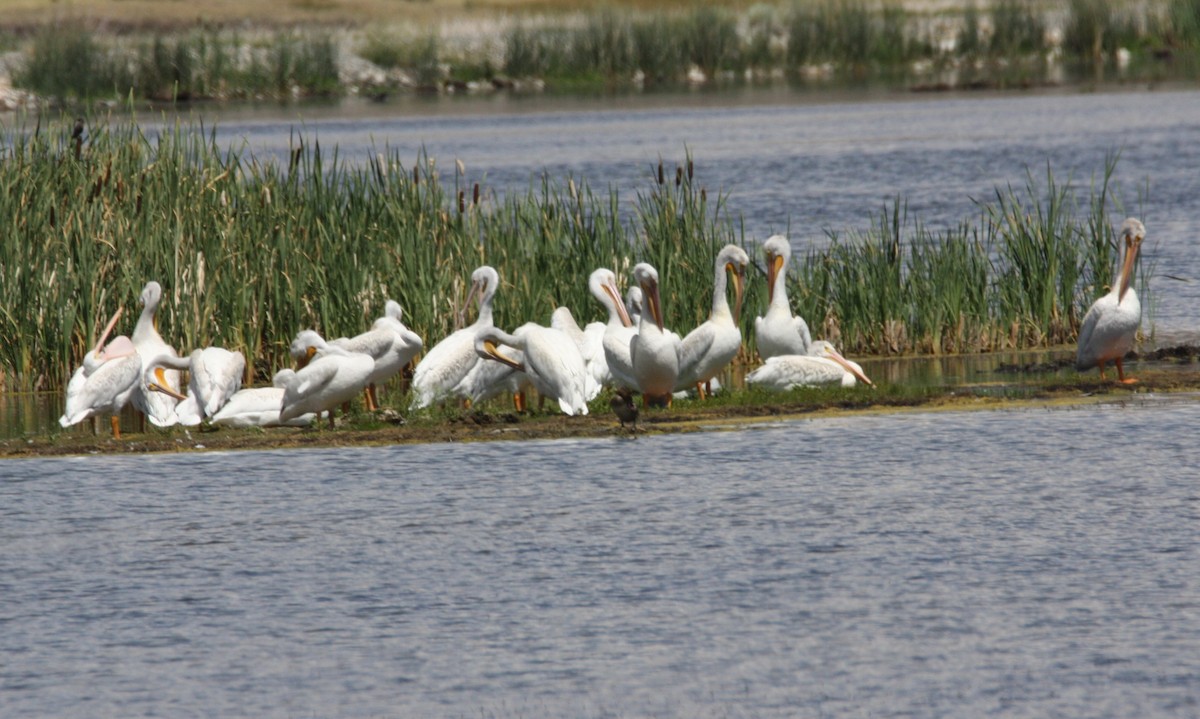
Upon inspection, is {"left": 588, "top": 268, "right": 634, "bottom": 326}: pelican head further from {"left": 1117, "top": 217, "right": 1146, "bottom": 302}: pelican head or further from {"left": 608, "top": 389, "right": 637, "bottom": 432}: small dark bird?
{"left": 1117, "top": 217, "right": 1146, "bottom": 302}: pelican head

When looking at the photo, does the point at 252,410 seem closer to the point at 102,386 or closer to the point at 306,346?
the point at 306,346

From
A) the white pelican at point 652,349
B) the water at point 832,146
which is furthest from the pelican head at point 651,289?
the water at point 832,146

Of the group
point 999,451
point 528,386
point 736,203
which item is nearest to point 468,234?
point 528,386

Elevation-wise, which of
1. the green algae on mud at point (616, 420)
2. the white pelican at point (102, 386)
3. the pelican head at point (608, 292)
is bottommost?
the green algae on mud at point (616, 420)

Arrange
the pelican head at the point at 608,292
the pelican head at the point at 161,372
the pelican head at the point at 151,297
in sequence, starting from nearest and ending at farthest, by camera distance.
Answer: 1. the pelican head at the point at 161,372
2. the pelican head at the point at 608,292
3. the pelican head at the point at 151,297

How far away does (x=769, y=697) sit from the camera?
6621 mm

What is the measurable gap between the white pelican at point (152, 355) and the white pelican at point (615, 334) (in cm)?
278

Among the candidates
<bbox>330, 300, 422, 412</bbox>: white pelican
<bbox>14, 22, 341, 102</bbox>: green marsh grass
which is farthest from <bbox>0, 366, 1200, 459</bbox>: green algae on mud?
<bbox>14, 22, 341, 102</bbox>: green marsh grass

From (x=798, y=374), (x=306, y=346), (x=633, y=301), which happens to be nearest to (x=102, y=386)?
(x=306, y=346)

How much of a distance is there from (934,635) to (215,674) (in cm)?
261

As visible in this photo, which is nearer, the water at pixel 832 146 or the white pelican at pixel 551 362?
the white pelican at pixel 551 362

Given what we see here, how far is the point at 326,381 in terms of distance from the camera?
11.7 meters

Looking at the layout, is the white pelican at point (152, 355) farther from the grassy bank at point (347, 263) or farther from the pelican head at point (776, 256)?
the pelican head at point (776, 256)

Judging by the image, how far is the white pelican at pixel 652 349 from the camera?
1198cm
